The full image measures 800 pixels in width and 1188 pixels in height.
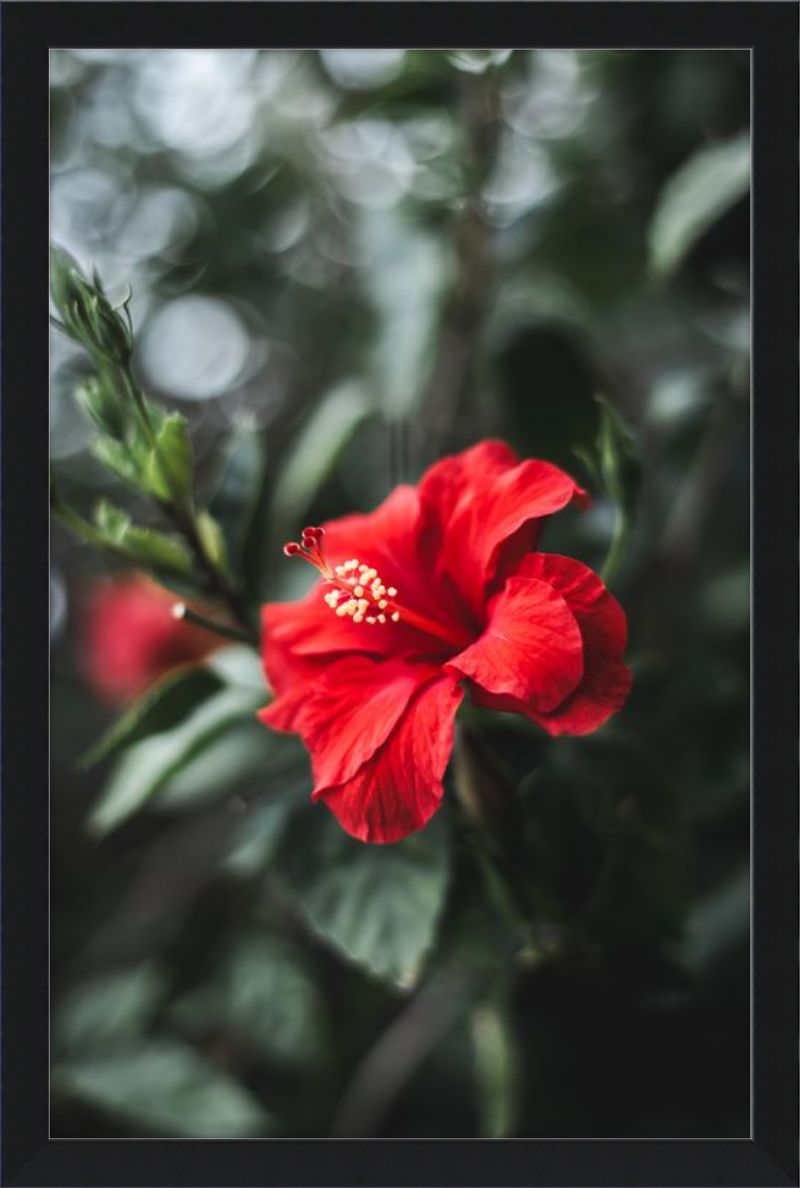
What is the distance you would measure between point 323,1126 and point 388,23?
950 millimetres

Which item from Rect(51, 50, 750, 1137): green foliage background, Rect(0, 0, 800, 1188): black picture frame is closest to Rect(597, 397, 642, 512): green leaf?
Rect(51, 50, 750, 1137): green foliage background

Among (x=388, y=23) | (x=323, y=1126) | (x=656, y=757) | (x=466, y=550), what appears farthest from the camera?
(x=323, y=1126)

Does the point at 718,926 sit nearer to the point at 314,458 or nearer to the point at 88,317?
the point at 314,458

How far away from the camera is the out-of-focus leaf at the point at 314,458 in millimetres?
838

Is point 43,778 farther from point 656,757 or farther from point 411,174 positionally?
point 411,174

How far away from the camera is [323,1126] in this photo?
3.43ft

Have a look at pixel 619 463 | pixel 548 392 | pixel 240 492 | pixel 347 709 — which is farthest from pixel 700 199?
pixel 347 709

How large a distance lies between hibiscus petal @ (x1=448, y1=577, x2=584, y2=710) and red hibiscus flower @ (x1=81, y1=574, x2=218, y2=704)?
2.34 feet

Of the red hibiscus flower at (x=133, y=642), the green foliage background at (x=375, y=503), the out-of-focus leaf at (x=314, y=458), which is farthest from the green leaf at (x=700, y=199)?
the red hibiscus flower at (x=133, y=642)

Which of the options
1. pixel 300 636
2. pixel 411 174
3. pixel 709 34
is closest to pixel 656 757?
pixel 300 636

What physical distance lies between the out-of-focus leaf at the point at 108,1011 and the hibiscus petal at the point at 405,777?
61 centimetres

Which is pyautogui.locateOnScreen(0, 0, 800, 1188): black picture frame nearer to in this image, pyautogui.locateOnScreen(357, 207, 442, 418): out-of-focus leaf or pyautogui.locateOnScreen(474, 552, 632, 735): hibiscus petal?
pyautogui.locateOnScreen(474, 552, 632, 735): hibiscus petal

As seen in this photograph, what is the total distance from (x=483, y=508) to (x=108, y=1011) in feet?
2.44

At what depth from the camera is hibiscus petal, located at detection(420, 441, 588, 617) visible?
1.82 ft
